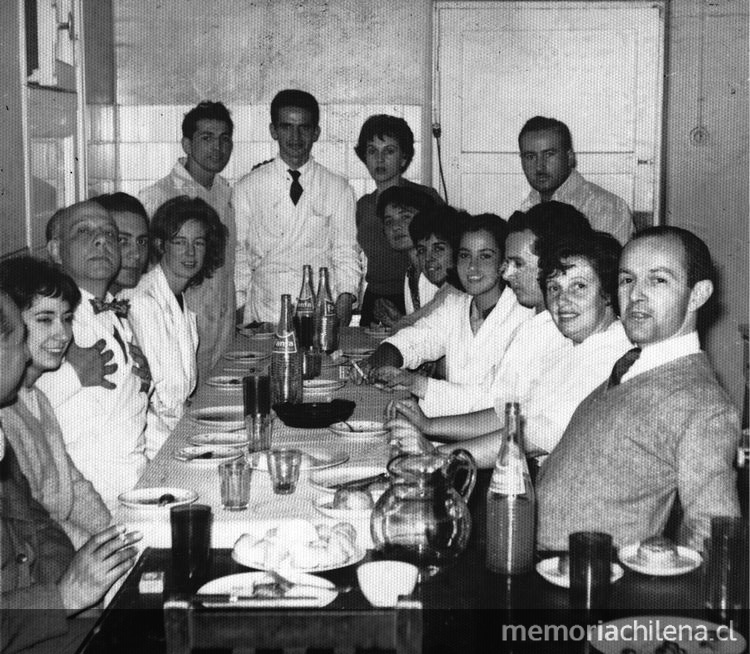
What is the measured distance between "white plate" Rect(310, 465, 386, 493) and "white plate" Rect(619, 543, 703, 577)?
66 cm

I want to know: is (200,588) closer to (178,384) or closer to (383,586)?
(383,586)

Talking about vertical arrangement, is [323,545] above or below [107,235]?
below

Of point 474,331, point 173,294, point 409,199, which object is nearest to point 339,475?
point 474,331

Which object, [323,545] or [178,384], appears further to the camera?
[178,384]

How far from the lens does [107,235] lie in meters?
3.09

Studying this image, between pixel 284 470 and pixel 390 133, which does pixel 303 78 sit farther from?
pixel 284 470

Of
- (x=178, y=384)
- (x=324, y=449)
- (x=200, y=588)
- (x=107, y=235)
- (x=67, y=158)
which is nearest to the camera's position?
(x=200, y=588)

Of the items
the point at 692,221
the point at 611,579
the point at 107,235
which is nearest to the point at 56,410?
the point at 107,235

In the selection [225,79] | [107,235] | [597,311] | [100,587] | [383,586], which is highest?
[225,79]

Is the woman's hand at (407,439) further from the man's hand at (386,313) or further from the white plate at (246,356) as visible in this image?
the man's hand at (386,313)

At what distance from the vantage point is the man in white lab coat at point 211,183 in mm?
4781

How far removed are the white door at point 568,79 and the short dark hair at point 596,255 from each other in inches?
131

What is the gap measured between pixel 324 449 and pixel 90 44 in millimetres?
3809

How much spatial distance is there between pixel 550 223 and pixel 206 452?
1171 millimetres
